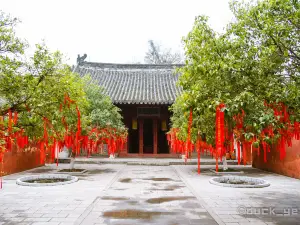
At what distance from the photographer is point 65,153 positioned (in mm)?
21531

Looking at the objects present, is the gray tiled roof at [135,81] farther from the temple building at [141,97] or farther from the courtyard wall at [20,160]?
the courtyard wall at [20,160]

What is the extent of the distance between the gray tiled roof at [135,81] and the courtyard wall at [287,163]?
27.4 feet

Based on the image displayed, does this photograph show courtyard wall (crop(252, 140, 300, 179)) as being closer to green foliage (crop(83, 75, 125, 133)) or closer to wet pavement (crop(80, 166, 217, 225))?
wet pavement (crop(80, 166, 217, 225))

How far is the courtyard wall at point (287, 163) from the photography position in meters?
12.4

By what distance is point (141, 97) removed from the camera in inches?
896

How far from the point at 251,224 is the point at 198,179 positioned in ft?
20.9

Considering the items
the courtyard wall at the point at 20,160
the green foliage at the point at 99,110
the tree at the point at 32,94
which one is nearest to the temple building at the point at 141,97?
the green foliage at the point at 99,110

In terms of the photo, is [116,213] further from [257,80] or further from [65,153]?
[65,153]

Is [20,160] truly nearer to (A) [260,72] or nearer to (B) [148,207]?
(B) [148,207]

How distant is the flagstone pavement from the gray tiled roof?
12.0 m

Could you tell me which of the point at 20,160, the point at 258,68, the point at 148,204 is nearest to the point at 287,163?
the point at 148,204

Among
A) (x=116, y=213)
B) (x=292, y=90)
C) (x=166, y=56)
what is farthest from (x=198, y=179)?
(x=166, y=56)

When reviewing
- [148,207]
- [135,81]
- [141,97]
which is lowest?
[148,207]

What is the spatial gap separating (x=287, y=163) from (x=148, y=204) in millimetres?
8235
